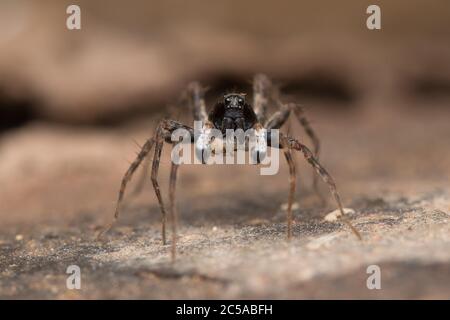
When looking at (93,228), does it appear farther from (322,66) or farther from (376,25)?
(376,25)

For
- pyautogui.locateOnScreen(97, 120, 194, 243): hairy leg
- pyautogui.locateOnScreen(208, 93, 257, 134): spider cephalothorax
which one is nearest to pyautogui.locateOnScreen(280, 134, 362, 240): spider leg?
pyautogui.locateOnScreen(208, 93, 257, 134): spider cephalothorax

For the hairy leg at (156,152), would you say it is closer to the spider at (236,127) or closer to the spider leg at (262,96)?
the spider at (236,127)

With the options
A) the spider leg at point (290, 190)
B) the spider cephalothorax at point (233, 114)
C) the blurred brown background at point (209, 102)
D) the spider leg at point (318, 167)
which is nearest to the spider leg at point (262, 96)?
the blurred brown background at point (209, 102)

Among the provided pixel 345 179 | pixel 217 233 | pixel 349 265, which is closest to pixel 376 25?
Answer: pixel 345 179

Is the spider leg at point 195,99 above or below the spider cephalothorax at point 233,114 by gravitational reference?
above

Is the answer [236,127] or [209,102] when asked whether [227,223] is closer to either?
[236,127]

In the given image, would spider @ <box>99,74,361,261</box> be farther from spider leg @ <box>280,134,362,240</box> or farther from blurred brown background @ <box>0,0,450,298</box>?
blurred brown background @ <box>0,0,450,298</box>

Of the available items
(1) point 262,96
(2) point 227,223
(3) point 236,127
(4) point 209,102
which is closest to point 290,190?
(2) point 227,223
